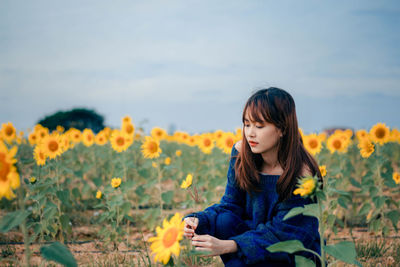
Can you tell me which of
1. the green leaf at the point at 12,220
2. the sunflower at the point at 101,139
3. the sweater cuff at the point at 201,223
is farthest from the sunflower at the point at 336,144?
the green leaf at the point at 12,220

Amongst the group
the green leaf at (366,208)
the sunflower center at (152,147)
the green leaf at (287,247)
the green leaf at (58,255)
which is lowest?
the green leaf at (366,208)

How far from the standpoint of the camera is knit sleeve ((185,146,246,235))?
2.21 meters

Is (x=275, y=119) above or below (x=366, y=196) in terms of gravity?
above

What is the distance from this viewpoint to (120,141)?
4562mm

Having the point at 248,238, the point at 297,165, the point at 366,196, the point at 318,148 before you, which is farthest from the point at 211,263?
the point at 366,196

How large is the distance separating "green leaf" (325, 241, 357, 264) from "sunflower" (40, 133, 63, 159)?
2778mm

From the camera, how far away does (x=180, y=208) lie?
198 inches

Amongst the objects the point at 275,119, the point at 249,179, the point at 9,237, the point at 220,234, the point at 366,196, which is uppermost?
the point at 275,119

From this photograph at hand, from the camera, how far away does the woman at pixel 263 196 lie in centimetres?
197

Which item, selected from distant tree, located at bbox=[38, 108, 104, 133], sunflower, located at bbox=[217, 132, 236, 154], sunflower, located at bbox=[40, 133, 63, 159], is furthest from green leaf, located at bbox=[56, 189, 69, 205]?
distant tree, located at bbox=[38, 108, 104, 133]

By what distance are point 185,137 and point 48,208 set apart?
220 inches

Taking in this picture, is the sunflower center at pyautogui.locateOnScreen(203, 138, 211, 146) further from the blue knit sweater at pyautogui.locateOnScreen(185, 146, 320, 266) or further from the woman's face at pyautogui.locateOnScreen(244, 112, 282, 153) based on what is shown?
the woman's face at pyautogui.locateOnScreen(244, 112, 282, 153)

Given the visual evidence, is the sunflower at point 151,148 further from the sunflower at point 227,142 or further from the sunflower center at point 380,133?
the sunflower center at point 380,133

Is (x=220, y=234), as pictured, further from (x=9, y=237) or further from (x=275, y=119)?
(x=9, y=237)
